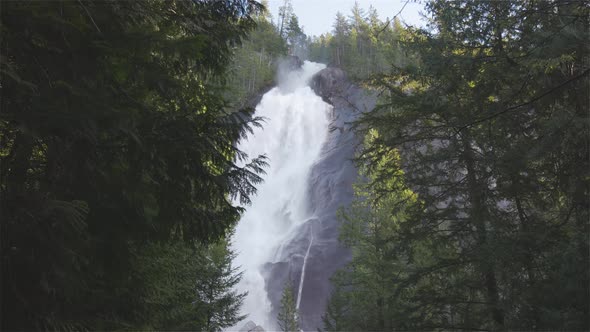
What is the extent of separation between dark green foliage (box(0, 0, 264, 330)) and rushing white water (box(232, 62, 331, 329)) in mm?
21951

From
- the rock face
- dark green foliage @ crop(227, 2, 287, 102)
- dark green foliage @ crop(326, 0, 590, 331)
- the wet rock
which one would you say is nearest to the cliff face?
the rock face

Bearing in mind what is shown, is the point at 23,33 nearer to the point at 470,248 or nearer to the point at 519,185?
the point at 519,185

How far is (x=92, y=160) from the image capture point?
3.46 metres

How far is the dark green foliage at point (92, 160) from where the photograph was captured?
2.62m

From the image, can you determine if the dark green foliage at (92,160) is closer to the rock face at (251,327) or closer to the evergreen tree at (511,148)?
the evergreen tree at (511,148)

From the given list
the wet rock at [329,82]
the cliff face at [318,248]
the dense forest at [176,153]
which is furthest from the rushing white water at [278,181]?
the dense forest at [176,153]

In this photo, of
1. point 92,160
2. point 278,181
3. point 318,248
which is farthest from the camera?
point 278,181

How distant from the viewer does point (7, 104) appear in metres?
2.96

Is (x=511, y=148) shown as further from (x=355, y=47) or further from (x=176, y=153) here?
(x=355, y=47)

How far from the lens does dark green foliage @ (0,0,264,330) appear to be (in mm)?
2619

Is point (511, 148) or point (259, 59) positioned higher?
point (259, 59)

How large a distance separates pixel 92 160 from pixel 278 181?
121 feet

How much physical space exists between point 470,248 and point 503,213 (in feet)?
3.10

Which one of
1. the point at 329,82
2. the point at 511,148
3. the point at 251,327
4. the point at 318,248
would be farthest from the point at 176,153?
the point at 329,82
